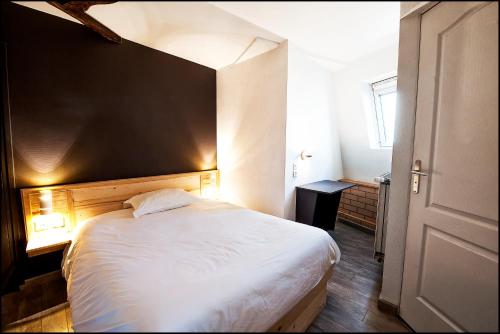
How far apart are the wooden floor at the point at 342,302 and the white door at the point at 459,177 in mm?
161

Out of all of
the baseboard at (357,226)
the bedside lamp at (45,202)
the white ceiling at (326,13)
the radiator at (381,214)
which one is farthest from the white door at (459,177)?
the bedside lamp at (45,202)

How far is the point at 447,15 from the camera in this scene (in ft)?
2.96

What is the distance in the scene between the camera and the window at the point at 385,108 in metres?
2.59

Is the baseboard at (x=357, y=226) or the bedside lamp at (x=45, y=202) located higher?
the bedside lamp at (x=45, y=202)

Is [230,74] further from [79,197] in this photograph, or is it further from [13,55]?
[79,197]

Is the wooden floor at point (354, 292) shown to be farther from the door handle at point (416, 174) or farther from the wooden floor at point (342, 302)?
the door handle at point (416, 174)

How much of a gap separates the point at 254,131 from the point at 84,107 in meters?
1.78

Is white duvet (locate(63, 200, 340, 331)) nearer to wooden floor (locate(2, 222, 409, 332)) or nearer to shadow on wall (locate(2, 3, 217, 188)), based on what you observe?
wooden floor (locate(2, 222, 409, 332))

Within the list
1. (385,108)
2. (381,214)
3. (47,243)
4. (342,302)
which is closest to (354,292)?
(342,302)

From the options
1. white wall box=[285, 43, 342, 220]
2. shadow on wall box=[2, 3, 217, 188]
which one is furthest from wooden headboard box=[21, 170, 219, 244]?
white wall box=[285, 43, 342, 220]

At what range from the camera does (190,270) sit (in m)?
1.10

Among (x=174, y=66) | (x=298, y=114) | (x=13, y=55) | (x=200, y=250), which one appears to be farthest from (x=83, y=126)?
(x=298, y=114)

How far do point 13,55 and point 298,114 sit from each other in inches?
102

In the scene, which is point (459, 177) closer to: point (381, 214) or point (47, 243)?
point (381, 214)
